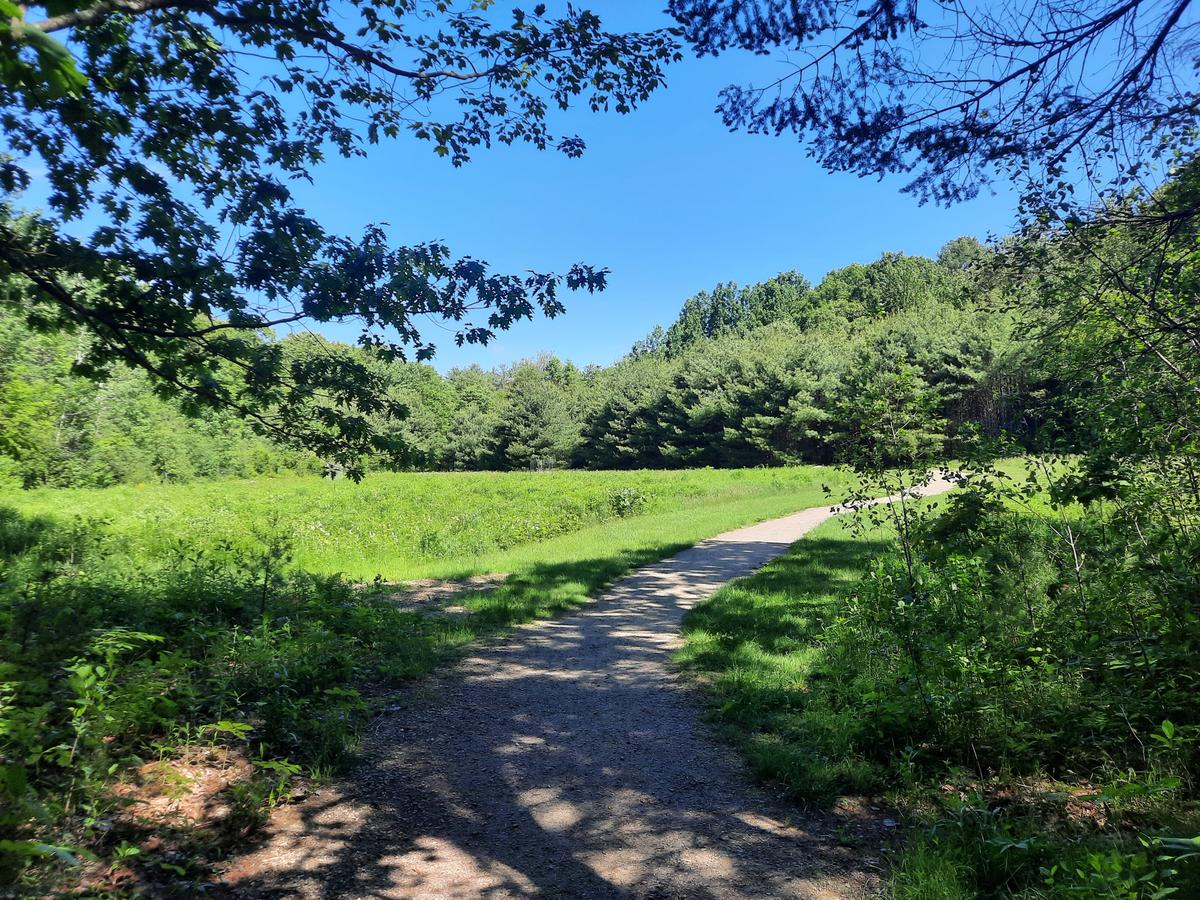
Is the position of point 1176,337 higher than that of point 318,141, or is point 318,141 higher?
point 318,141

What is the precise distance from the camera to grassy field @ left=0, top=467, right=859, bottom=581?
37.2 ft

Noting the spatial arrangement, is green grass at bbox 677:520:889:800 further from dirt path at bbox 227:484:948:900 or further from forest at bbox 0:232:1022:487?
forest at bbox 0:232:1022:487

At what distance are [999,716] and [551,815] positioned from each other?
9.79 feet

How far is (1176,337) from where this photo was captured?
14.2ft

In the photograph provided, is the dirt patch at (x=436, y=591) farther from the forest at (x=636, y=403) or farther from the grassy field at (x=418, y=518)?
the forest at (x=636, y=403)

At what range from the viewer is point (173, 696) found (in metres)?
4.07

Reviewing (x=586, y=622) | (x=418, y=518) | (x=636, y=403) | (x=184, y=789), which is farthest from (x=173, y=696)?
(x=636, y=403)

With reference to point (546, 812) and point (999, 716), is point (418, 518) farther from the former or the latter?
point (999, 716)

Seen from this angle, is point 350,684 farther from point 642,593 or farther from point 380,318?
point 642,593

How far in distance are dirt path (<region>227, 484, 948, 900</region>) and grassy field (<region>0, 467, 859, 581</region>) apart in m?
5.63

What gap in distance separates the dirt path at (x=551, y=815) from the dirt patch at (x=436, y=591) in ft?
7.58

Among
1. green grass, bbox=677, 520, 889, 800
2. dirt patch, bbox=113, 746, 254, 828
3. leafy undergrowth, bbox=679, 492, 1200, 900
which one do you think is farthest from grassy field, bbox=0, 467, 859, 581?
leafy undergrowth, bbox=679, 492, 1200, 900

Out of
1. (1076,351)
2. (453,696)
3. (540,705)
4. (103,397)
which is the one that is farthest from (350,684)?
(103,397)

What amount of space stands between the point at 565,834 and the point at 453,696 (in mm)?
2274
